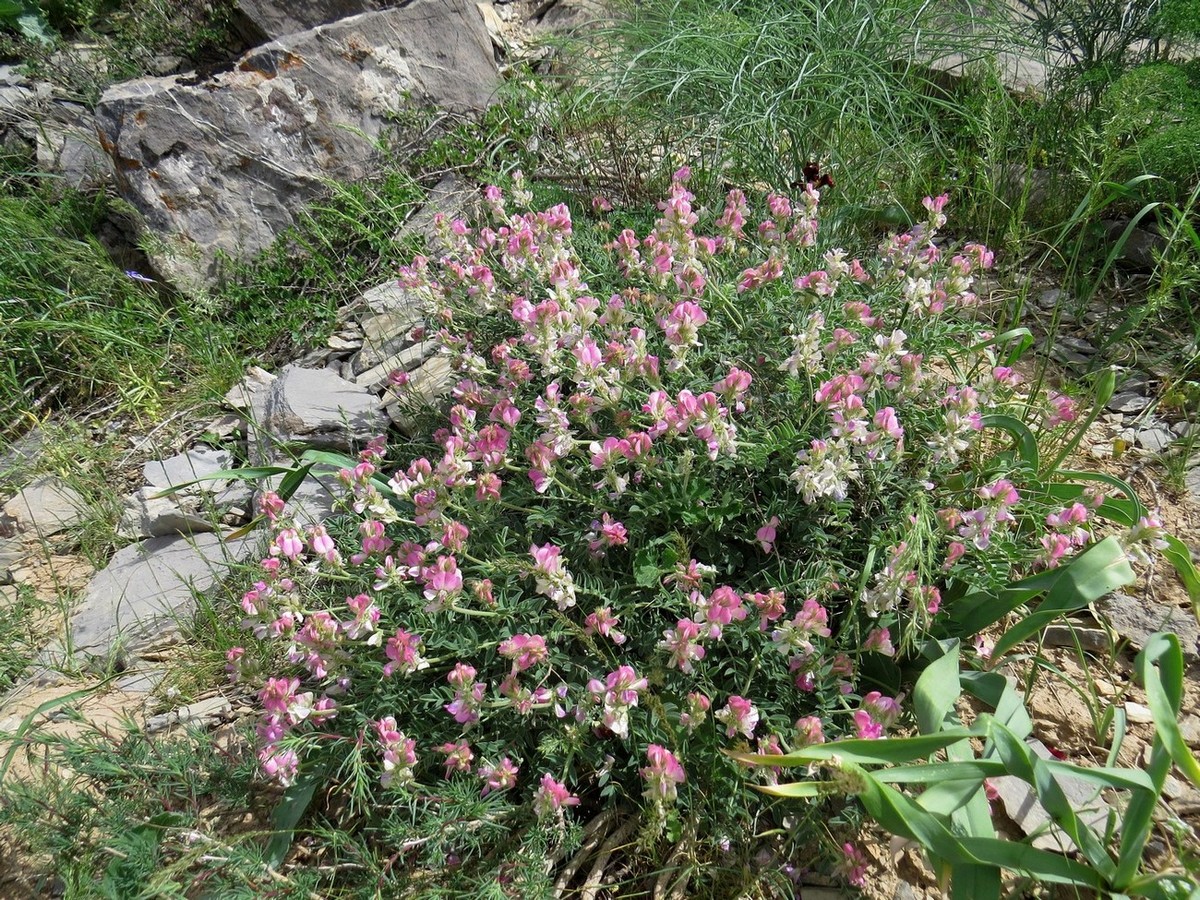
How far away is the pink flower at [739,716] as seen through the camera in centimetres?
173

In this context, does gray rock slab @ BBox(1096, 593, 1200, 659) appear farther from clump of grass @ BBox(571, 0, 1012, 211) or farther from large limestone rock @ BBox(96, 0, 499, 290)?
large limestone rock @ BBox(96, 0, 499, 290)

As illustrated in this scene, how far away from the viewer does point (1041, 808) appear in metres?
1.91

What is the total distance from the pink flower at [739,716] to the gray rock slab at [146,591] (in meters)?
1.92

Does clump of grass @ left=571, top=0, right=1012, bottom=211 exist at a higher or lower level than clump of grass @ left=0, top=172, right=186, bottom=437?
higher

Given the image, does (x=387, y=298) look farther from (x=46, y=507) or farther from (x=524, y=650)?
(x=524, y=650)

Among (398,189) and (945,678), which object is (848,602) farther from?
(398,189)

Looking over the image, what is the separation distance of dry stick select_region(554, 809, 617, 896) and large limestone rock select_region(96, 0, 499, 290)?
349 cm

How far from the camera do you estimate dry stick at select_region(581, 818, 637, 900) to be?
6.23ft

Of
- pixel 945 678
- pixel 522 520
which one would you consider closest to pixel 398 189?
pixel 522 520

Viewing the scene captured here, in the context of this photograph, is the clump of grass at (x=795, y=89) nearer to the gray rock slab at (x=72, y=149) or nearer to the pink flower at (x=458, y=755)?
the pink flower at (x=458, y=755)

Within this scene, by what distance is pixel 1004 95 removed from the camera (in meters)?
3.59

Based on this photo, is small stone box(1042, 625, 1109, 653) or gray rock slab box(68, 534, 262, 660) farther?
gray rock slab box(68, 534, 262, 660)

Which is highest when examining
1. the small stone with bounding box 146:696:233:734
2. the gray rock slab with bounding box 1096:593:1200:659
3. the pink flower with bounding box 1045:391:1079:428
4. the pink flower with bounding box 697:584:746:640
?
the pink flower with bounding box 1045:391:1079:428

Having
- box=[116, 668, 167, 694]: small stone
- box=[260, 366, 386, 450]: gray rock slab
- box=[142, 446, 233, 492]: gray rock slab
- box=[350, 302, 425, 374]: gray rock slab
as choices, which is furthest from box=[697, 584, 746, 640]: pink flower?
box=[142, 446, 233, 492]: gray rock slab
